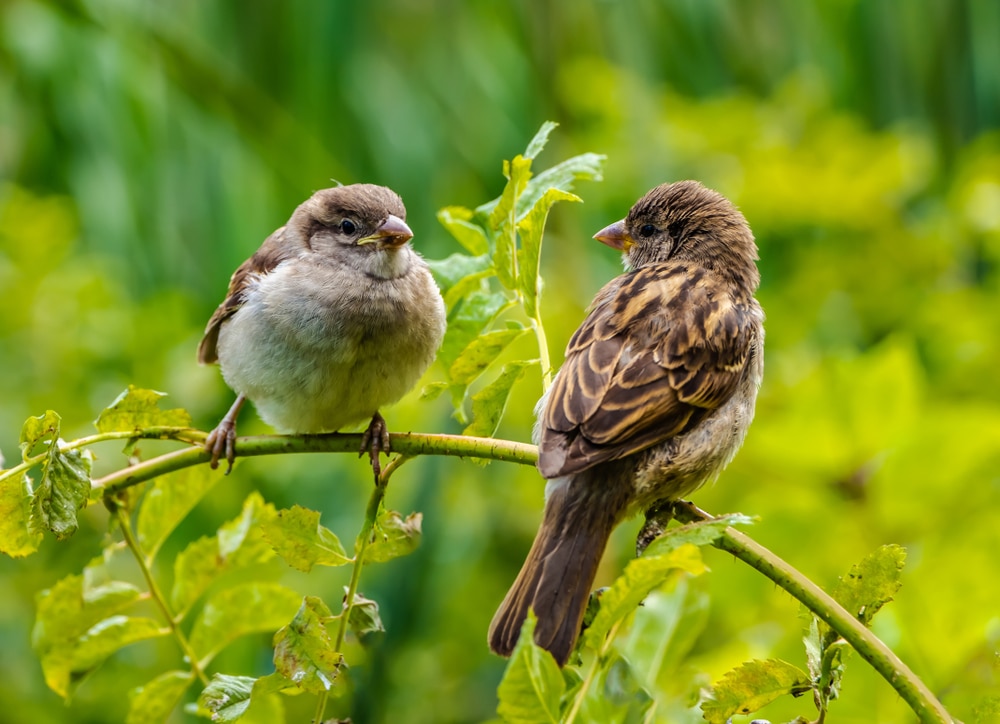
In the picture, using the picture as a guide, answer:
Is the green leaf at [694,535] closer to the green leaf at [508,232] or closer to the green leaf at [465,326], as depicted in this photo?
the green leaf at [508,232]

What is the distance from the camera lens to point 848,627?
146 centimetres

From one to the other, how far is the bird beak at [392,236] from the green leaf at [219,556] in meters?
1.01

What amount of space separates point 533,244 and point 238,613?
0.82 m

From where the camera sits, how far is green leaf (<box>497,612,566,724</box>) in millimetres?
1331

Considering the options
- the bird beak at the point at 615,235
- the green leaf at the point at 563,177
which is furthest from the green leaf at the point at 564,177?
the bird beak at the point at 615,235

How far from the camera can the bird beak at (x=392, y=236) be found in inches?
116

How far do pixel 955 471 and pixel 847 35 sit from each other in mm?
2837

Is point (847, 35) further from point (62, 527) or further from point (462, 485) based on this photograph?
point (62, 527)

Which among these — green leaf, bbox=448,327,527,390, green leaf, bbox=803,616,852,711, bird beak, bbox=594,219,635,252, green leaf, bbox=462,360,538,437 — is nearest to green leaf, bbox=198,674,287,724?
green leaf, bbox=462,360,538,437

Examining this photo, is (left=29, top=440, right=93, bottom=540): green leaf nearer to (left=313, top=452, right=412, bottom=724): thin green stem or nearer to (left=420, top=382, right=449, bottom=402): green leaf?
(left=313, top=452, right=412, bottom=724): thin green stem

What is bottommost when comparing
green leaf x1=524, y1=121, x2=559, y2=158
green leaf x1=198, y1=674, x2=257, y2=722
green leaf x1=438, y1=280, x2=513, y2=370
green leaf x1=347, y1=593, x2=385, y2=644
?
green leaf x1=198, y1=674, x2=257, y2=722

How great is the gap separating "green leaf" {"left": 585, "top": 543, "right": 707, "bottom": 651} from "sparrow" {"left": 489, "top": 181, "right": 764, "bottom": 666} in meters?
0.31

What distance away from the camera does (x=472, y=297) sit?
2.21m

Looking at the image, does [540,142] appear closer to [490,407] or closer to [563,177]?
[563,177]
